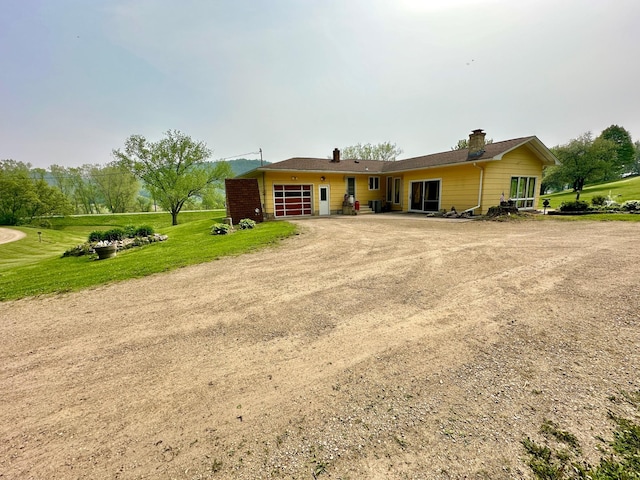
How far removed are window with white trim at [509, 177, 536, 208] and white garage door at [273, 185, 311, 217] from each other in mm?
12018

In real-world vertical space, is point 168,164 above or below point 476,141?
above

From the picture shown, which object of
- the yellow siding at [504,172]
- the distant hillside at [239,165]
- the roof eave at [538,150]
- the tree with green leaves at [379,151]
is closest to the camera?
the roof eave at [538,150]

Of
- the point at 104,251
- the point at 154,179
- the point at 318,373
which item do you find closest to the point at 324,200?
the point at 104,251

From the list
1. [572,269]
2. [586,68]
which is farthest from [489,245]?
[586,68]

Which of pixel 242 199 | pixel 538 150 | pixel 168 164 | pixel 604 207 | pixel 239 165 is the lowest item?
pixel 604 207

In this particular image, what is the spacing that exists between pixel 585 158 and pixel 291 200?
33166mm

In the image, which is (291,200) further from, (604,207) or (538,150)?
Result: (604,207)

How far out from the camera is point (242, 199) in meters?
14.6

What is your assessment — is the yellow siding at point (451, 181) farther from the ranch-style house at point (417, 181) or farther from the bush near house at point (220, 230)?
the bush near house at point (220, 230)

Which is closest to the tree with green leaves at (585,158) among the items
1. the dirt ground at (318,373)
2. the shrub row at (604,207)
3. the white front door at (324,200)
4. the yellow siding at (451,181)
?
the shrub row at (604,207)

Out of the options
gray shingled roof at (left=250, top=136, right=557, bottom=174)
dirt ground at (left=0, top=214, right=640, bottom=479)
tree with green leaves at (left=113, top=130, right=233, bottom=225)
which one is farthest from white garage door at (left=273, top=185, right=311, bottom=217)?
tree with green leaves at (left=113, top=130, right=233, bottom=225)

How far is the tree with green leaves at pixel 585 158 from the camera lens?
93.9 ft

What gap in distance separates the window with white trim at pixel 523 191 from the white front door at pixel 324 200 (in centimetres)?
1078

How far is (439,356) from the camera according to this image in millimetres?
2691
